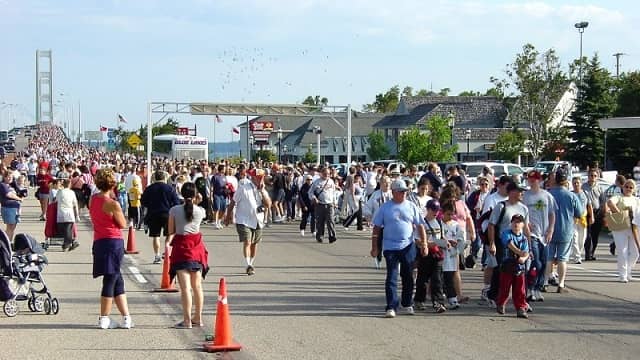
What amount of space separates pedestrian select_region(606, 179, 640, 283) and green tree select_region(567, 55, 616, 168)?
48034 mm

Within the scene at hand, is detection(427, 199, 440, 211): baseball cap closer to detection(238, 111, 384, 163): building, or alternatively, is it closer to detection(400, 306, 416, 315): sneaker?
detection(400, 306, 416, 315): sneaker

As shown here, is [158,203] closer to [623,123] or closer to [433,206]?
[433,206]

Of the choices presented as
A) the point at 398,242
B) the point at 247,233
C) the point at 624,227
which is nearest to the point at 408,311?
the point at 398,242

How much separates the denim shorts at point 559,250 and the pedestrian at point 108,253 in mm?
6682

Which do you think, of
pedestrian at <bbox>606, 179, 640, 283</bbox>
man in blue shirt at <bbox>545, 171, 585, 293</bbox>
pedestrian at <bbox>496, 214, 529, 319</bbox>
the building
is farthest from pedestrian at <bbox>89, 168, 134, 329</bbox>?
the building

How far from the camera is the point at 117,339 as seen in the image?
989 centimetres

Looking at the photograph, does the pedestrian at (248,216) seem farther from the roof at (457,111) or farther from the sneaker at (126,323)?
the roof at (457,111)

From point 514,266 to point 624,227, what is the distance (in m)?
4.71

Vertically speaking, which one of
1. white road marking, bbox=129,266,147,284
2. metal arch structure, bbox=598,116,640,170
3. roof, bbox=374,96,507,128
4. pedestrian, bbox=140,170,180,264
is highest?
roof, bbox=374,96,507,128

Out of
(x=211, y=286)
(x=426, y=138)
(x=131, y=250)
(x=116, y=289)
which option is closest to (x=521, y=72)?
(x=426, y=138)

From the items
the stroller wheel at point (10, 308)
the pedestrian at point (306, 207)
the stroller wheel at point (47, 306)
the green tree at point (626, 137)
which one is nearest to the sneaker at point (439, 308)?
the stroller wheel at point (47, 306)

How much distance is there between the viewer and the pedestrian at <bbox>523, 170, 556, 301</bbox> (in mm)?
12648

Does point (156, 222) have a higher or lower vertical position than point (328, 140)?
lower

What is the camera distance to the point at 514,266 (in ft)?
37.9
